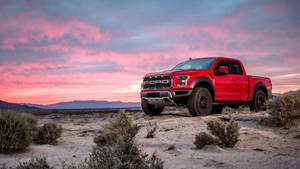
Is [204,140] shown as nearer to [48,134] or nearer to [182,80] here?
[182,80]

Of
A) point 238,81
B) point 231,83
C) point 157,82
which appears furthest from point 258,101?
point 157,82

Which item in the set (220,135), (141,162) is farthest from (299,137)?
(141,162)

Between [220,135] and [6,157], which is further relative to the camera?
[220,135]

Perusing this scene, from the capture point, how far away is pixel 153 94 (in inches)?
399

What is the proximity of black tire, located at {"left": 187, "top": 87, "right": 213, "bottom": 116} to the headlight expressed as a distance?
556mm

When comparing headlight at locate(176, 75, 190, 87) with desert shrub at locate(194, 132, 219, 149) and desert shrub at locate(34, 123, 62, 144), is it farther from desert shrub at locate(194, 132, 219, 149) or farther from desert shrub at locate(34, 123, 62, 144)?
desert shrub at locate(34, 123, 62, 144)

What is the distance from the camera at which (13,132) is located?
6.09 metres

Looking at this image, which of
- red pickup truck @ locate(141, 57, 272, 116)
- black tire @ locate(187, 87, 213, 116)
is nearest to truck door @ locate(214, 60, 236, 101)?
red pickup truck @ locate(141, 57, 272, 116)

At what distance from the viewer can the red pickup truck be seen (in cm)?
971

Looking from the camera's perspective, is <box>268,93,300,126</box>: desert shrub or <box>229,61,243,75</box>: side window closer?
<box>268,93,300,126</box>: desert shrub

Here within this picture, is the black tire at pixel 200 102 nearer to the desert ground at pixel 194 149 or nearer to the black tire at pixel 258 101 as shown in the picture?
the desert ground at pixel 194 149

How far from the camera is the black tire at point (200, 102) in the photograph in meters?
9.80

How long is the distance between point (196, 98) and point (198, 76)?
2.67 ft

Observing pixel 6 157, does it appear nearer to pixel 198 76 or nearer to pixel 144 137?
pixel 144 137
